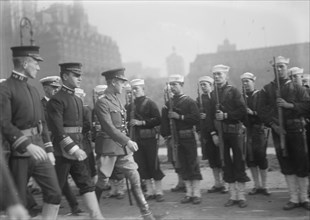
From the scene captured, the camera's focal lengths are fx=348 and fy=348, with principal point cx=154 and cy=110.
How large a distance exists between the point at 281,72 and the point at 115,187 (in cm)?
357

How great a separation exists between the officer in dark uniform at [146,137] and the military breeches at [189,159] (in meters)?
0.51

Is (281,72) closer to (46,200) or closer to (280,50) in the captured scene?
(46,200)

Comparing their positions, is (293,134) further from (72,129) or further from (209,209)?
(72,129)

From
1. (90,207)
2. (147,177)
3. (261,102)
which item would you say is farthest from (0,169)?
(261,102)

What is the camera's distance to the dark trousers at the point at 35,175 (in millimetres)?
3318

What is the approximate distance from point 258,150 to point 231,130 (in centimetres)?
100

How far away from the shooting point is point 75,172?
418 cm

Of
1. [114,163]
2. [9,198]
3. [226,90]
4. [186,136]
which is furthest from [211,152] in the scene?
[9,198]

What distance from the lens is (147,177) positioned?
6.03 m

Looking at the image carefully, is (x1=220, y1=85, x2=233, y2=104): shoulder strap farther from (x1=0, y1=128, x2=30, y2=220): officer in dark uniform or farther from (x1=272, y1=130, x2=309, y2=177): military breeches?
(x1=0, y1=128, x2=30, y2=220): officer in dark uniform

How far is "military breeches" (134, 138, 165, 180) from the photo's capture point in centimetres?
601

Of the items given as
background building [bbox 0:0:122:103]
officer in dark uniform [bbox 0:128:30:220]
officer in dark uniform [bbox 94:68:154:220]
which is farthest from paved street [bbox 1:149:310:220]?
background building [bbox 0:0:122:103]

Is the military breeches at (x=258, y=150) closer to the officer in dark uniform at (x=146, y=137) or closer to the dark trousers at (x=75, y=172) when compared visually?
the officer in dark uniform at (x=146, y=137)

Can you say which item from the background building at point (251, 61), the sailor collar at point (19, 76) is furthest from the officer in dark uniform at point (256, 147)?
the sailor collar at point (19, 76)
